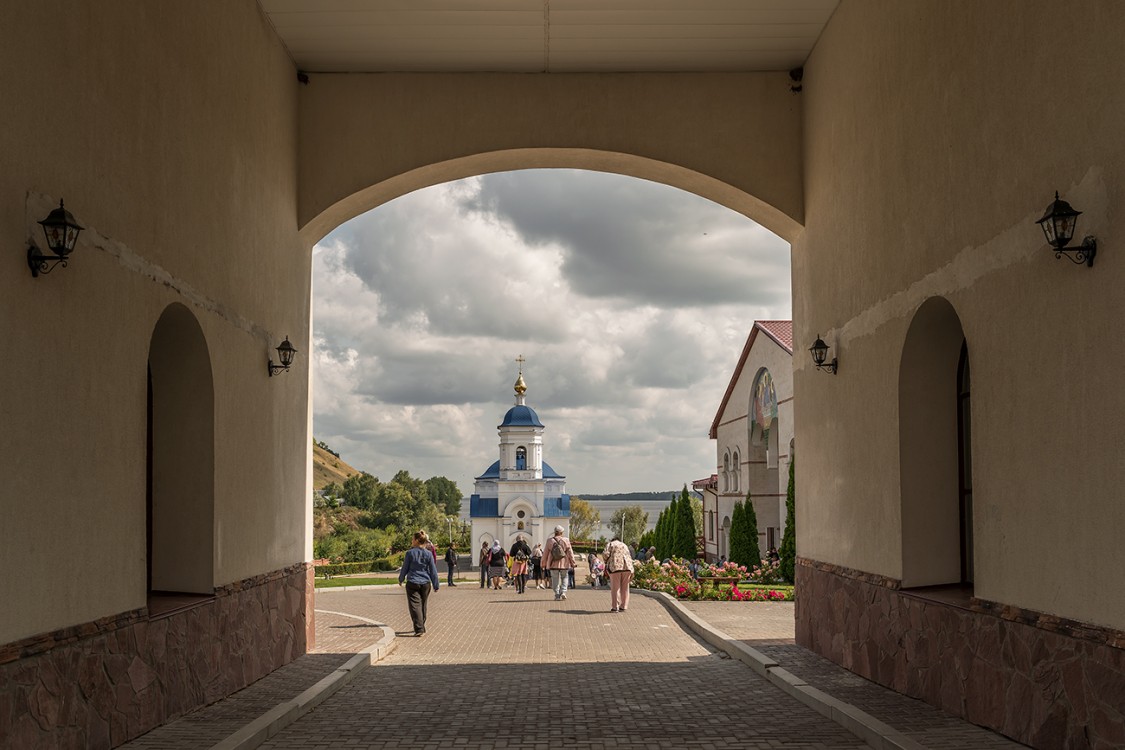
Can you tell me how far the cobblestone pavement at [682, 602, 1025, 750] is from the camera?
8.42 metres

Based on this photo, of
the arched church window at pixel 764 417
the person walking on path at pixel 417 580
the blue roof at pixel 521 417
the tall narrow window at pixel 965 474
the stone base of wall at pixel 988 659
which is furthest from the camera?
the blue roof at pixel 521 417

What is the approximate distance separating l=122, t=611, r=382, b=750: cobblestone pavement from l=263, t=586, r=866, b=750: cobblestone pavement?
1.21 feet

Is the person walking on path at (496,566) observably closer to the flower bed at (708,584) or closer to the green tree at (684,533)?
the flower bed at (708,584)

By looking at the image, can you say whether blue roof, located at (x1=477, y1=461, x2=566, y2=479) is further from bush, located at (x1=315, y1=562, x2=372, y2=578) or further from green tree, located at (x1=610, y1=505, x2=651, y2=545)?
green tree, located at (x1=610, y1=505, x2=651, y2=545)

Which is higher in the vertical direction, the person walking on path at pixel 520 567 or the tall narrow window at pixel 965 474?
the tall narrow window at pixel 965 474

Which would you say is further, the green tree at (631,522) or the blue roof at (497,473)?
the green tree at (631,522)

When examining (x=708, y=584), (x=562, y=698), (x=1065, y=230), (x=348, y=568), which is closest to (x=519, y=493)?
(x=348, y=568)

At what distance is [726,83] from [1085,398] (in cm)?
891

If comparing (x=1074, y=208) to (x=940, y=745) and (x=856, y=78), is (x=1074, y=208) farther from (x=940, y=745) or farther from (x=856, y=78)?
(x=856, y=78)

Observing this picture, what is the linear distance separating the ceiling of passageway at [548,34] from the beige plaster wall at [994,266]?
100 centimetres

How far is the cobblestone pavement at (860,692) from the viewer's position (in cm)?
842

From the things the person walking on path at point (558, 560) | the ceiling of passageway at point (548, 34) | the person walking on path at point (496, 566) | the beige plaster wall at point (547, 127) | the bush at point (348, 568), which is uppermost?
the ceiling of passageway at point (548, 34)

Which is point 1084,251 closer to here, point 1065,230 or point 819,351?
point 1065,230

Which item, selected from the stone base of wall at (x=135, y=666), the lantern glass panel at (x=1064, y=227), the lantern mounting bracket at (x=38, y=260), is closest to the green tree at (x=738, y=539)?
the stone base of wall at (x=135, y=666)
